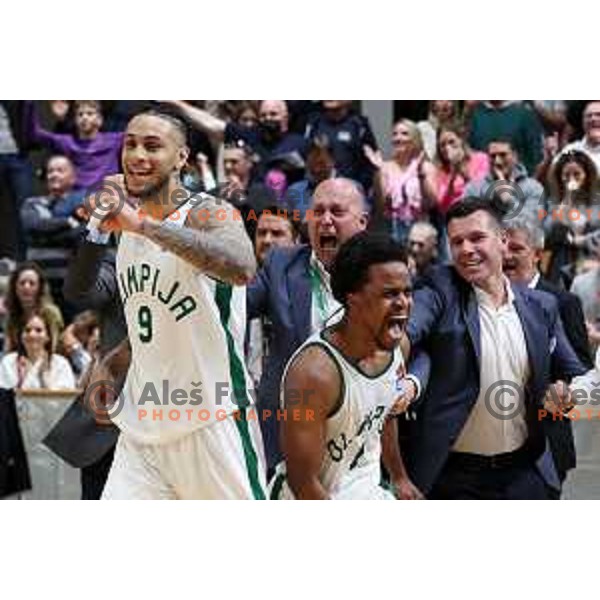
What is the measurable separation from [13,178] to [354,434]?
1.55m

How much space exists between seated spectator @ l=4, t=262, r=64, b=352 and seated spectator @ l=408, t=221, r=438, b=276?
128cm

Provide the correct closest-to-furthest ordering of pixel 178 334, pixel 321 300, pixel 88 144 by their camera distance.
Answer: pixel 178 334, pixel 321 300, pixel 88 144

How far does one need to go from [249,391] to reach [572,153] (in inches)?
56.1

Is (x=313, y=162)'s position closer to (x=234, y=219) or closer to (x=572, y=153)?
(x=234, y=219)

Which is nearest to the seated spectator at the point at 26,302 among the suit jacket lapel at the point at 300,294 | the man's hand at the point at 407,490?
the suit jacket lapel at the point at 300,294

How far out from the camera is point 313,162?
221 inches

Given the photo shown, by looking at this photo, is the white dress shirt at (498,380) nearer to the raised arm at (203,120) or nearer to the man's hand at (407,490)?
the man's hand at (407,490)

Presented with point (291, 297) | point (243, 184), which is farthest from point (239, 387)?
point (243, 184)

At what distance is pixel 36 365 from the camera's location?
5672 millimetres

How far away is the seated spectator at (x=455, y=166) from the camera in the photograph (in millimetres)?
5613

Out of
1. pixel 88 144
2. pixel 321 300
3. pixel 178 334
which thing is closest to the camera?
pixel 178 334

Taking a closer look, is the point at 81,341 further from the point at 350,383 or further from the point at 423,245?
the point at 423,245

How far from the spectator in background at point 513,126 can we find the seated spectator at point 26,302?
5.33ft

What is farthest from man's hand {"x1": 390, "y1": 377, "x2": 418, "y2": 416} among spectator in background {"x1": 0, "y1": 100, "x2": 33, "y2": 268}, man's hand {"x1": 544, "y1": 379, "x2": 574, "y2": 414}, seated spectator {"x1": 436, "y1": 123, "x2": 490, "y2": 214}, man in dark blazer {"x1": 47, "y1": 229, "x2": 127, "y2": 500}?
spectator in background {"x1": 0, "y1": 100, "x2": 33, "y2": 268}
